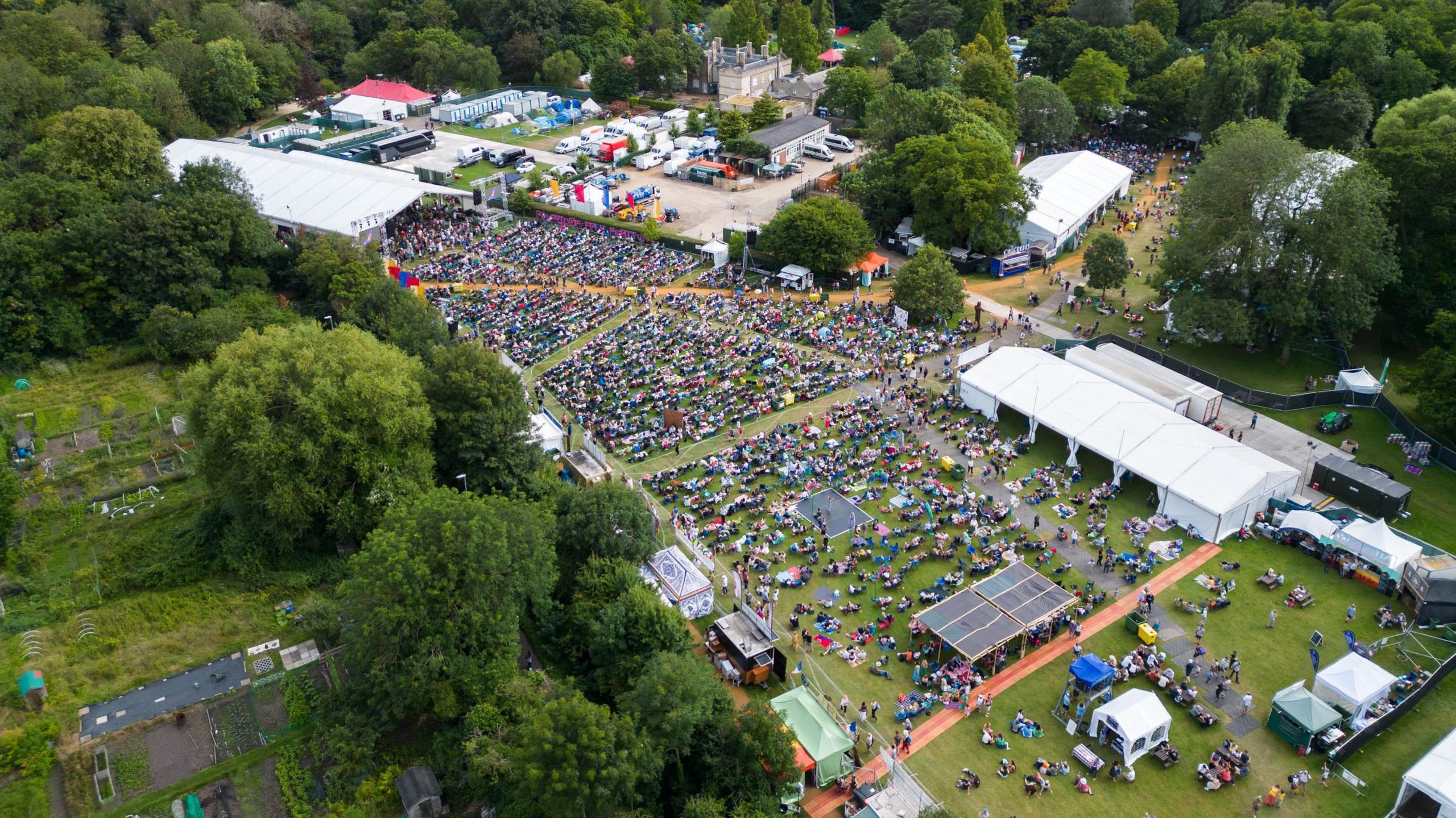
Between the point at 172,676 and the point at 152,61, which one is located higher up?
the point at 152,61

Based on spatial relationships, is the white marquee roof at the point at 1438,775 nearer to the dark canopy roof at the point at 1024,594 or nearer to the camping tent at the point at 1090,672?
the camping tent at the point at 1090,672

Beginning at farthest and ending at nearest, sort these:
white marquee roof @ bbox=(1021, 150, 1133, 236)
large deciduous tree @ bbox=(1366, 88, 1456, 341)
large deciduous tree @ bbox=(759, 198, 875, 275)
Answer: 1. white marquee roof @ bbox=(1021, 150, 1133, 236)
2. large deciduous tree @ bbox=(759, 198, 875, 275)
3. large deciduous tree @ bbox=(1366, 88, 1456, 341)

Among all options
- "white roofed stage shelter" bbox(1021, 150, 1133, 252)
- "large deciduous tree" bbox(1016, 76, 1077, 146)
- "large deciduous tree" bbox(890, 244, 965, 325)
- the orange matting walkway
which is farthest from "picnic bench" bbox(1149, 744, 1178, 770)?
"large deciduous tree" bbox(1016, 76, 1077, 146)

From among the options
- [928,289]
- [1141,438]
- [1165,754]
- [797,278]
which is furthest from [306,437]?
[1141,438]

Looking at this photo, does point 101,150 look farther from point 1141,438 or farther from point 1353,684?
point 1353,684

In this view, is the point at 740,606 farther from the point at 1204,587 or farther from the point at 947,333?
the point at 947,333

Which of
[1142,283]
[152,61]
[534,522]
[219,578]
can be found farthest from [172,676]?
[152,61]

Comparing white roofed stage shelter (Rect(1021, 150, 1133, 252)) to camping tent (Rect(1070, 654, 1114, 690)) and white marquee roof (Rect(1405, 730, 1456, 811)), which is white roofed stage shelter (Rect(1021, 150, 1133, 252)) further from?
white marquee roof (Rect(1405, 730, 1456, 811))
